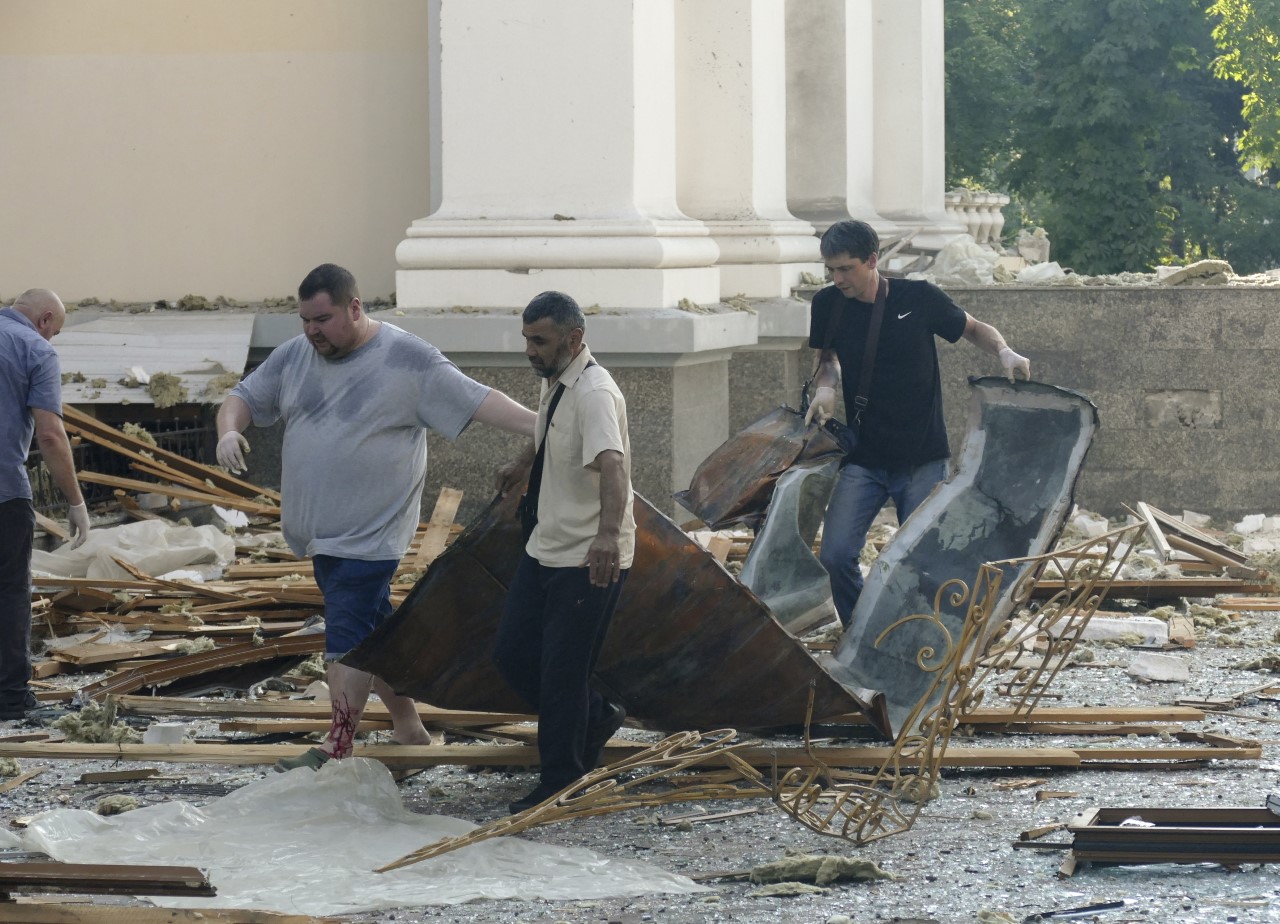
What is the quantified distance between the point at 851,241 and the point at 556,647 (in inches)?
100

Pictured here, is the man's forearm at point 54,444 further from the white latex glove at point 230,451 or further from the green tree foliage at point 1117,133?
the green tree foliage at point 1117,133

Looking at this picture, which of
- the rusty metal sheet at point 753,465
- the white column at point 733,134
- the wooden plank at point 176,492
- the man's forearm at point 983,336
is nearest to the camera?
the man's forearm at point 983,336

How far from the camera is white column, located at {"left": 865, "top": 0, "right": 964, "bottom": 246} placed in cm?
1636

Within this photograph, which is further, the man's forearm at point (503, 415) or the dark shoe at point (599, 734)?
the man's forearm at point (503, 415)

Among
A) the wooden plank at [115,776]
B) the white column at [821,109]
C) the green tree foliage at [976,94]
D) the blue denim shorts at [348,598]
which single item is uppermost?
the green tree foliage at [976,94]

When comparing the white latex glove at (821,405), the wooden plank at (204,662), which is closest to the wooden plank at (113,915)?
the wooden plank at (204,662)

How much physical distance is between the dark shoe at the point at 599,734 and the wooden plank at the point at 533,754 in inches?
8.7

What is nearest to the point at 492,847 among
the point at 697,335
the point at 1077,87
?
the point at 697,335

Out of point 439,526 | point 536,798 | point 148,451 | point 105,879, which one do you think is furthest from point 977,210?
point 105,879

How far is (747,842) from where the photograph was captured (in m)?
4.93

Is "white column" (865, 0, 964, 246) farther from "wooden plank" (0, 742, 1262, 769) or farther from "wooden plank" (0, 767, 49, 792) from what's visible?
"wooden plank" (0, 767, 49, 792)

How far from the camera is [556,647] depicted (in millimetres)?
5211

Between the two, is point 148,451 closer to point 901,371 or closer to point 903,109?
point 901,371

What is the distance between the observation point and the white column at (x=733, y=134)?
39.4 feet
